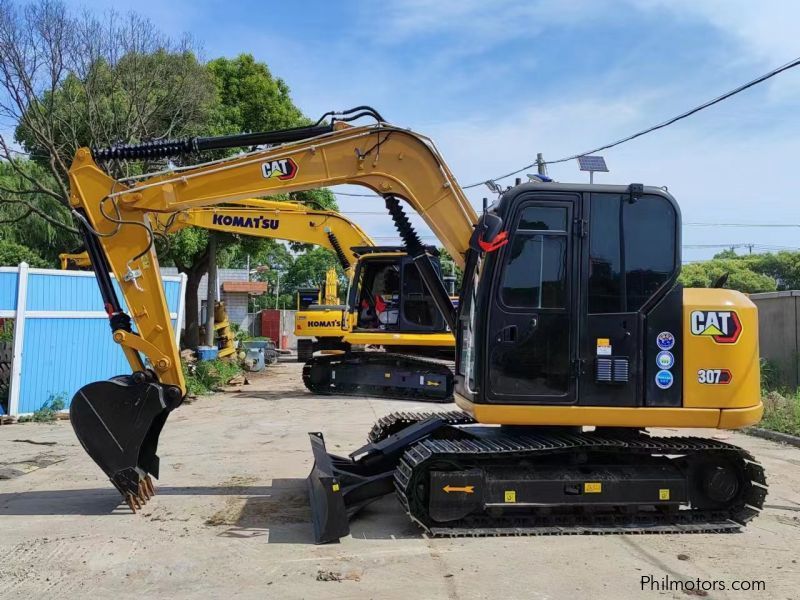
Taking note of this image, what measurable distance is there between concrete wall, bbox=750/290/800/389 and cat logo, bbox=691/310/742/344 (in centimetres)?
868

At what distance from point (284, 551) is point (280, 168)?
341 centimetres

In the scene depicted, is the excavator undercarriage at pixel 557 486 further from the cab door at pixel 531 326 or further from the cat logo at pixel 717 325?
the cat logo at pixel 717 325

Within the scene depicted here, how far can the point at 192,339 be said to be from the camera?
2134 centimetres

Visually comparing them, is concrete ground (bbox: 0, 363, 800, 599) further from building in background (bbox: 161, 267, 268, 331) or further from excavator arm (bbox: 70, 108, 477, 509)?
building in background (bbox: 161, 267, 268, 331)

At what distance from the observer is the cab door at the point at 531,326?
585 cm

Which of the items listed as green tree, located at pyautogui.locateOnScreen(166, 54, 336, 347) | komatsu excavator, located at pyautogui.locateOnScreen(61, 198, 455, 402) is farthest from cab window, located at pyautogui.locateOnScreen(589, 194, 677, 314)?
green tree, located at pyautogui.locateOnScreen(166, 54, 336, 347)

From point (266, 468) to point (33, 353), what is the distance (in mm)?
5842

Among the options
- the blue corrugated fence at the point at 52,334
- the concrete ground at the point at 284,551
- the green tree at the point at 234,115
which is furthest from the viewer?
the green tree at the point at 234,115

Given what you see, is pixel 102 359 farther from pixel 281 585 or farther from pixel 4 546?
pixel 281 585

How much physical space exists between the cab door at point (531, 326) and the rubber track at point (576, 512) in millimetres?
432

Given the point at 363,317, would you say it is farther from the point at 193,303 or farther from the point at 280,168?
the point at 280,168

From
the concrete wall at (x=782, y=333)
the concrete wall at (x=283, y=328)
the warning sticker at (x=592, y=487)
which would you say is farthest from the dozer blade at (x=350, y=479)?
the concrete wall at (x=283, y=328)

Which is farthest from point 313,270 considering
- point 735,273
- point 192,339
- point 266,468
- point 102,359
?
point 266,468

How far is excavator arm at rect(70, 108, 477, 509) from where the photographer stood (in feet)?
21.5
